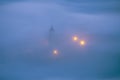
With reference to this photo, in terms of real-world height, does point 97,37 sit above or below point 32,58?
above

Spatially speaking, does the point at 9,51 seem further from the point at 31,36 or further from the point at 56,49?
the point at 56,49

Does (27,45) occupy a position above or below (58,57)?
above

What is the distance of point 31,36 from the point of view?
7.30 ft

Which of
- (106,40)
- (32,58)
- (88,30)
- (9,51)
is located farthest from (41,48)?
(106,40)

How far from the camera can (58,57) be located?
85.4 inches

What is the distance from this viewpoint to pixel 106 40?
2.24m

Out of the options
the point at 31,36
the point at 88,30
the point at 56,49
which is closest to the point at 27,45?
the point at 31,36

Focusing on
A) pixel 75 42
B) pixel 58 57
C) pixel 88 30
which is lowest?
pixel 58 57

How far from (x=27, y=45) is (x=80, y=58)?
26.1 inches

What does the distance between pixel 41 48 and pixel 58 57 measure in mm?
232

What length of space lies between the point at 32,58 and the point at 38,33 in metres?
0.31

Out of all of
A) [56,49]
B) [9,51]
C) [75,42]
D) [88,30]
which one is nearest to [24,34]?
[9,51]

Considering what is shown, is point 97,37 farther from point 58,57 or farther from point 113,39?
point 58,57

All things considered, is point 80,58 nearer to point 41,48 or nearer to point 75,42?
point 75,42
